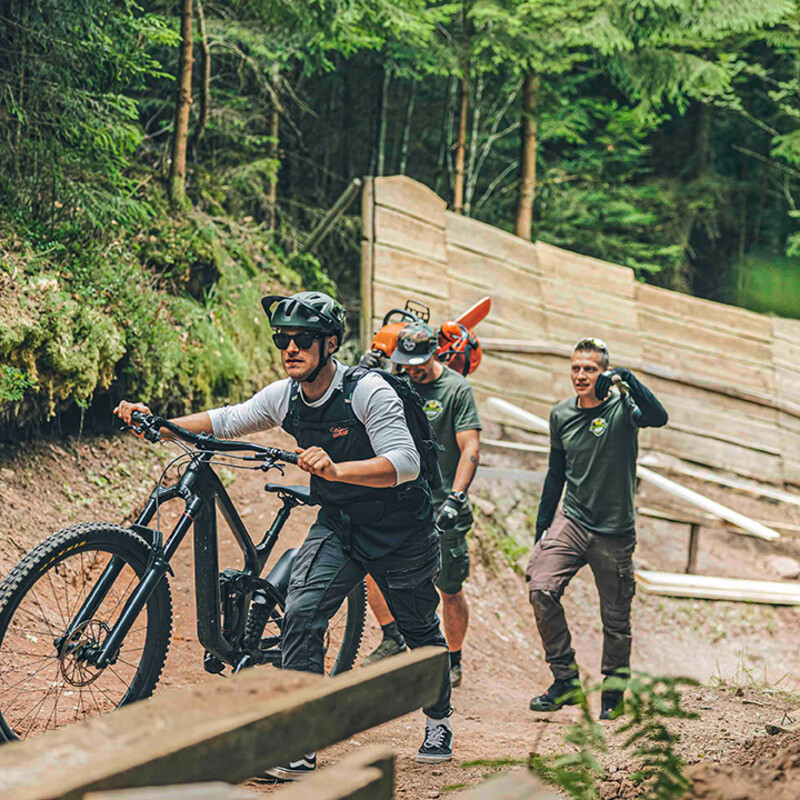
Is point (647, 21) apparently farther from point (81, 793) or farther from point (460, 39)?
point (81, 793)

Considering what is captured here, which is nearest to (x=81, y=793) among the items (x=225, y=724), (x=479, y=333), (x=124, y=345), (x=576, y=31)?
(x=225, y=724)

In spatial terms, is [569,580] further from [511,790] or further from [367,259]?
[367,259]

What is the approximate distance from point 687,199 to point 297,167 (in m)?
7.77

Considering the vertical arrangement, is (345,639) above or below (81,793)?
below

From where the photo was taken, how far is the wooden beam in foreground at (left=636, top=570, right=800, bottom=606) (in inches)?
A: 358

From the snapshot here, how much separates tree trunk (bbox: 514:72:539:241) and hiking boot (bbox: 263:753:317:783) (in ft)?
34.3

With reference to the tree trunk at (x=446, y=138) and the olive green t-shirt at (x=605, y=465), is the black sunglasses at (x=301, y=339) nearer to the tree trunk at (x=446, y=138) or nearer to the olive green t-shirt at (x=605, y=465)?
the olive green t-shirt at (x=605, y=465)

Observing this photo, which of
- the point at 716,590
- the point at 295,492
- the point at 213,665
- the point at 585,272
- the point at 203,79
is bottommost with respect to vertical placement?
the point at 716,590

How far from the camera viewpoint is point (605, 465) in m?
6.21

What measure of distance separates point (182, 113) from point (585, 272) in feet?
20.4

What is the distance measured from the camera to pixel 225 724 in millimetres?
1657

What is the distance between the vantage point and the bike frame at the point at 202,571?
384 centimetres

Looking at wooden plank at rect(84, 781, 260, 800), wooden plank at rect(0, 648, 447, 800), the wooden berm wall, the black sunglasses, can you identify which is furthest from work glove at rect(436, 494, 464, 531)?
the wooden berm wall

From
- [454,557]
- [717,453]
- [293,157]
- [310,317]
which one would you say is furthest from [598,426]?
[293,157]
